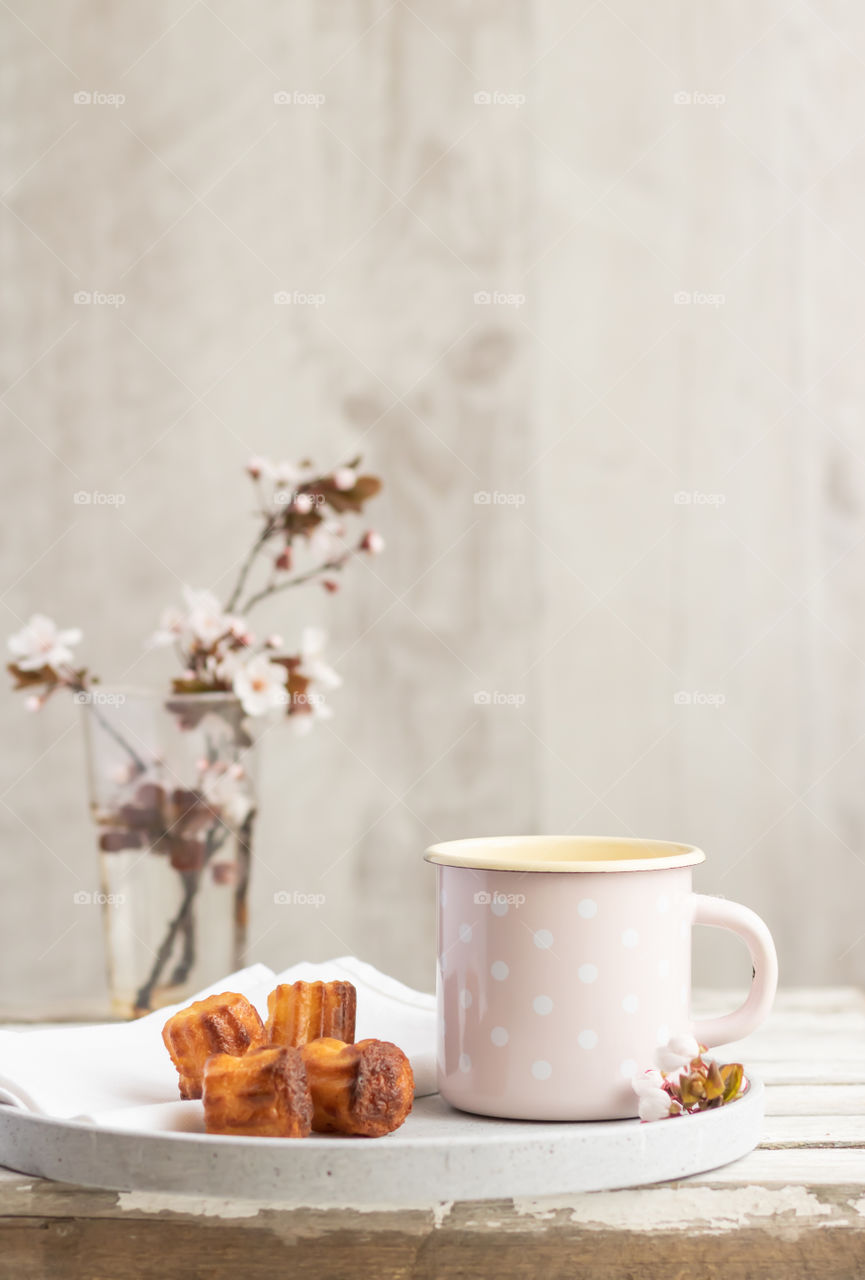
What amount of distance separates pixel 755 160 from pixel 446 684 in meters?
0.89

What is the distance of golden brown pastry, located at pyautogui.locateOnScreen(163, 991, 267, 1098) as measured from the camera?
55 centimetres

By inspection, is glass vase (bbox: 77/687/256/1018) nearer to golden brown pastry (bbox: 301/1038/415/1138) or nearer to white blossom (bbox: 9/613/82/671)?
white blossom (bbox: 9/613/82/671)

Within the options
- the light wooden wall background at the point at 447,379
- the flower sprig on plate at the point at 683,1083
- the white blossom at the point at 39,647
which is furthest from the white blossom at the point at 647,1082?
the light wooden wall background at the point at 447,379

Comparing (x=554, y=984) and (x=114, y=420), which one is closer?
(x=554, y=984)

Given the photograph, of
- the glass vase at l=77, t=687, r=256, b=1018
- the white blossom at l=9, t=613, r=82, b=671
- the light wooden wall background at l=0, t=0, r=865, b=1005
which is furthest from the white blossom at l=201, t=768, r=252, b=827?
the light wooden wall background at l=0, t=0, r=865, b=1005

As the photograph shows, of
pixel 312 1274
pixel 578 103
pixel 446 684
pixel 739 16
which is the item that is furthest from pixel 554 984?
pixel 739 16

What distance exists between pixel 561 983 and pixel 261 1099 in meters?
0.13

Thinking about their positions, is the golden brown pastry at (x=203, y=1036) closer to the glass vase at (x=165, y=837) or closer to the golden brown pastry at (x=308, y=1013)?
the golden brown pastry at (x=308, y=1013)

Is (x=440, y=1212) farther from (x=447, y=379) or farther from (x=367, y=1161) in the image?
(x=447, y=379)

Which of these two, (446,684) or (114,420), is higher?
(114,420)

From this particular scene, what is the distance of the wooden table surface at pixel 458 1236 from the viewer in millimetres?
423

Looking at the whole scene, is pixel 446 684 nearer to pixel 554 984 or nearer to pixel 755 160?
pixel 755 160

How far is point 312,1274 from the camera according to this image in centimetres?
42

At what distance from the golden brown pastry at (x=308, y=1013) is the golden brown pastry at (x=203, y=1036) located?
1 centimetres
